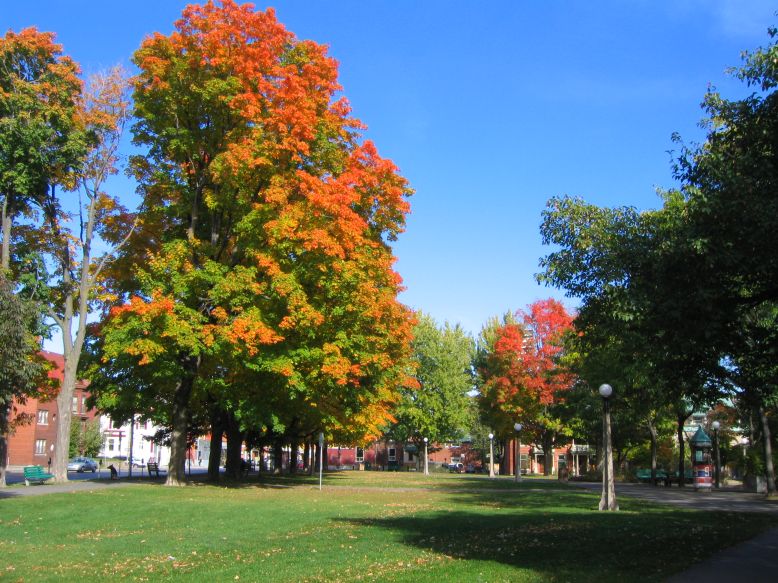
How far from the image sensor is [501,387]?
56.1m

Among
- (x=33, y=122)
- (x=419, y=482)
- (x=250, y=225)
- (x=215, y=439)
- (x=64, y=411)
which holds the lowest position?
(x=419, y=482)

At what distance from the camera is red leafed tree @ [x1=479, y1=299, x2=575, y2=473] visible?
175ft

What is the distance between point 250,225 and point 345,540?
1549cm

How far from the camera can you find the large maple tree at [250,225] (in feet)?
82.3

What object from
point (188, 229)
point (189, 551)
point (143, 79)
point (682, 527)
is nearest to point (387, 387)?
point (188, 229)

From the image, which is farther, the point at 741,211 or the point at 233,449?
the point at 233,449

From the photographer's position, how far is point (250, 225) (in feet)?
85.4

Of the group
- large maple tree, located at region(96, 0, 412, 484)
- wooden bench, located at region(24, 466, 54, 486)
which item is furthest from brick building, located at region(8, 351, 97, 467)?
large maple tree, located at region(96, 0, 412, 484)

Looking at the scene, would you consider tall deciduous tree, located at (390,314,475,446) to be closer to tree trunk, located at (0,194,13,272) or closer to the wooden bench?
the wooden bench

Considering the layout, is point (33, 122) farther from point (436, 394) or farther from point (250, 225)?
point (436, 394)

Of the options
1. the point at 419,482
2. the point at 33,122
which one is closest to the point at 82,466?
the point at 419,482

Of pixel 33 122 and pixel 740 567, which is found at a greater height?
pixel 33 122

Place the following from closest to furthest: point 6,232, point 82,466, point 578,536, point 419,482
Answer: point 578,536 < point 6,232 < point 419,482 < point 82,466

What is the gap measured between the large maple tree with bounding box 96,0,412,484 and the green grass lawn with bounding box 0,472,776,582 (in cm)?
606
